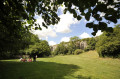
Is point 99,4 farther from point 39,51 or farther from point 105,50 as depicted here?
point 39,51

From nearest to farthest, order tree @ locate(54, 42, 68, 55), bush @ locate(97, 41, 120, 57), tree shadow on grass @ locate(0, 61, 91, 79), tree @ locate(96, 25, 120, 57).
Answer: tree shadow on grass @ locate(0, 61, 91, 79), bush @ locate(97, 41, 120, 57), tree @ locate(96, 25, 120, 57), tree @ locate(54, 42, 68, 55)

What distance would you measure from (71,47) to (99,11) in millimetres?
45467

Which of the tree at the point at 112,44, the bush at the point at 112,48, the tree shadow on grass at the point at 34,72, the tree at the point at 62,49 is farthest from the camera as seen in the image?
the tree at the point at 62,49

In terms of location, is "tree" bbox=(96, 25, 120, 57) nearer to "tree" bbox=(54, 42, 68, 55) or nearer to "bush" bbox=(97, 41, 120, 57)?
"bush" bbox=(97, 41, 120, 57)

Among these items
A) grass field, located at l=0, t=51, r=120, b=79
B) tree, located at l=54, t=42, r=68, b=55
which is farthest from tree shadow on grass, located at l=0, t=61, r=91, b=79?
tree, located at l=54, t=42, r=68, b=55

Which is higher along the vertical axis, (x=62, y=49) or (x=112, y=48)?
(x=62, y=49)

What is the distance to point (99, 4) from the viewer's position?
198cm

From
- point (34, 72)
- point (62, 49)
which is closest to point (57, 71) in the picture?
point (34, 72)

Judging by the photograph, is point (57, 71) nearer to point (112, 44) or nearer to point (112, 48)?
point (112, 48)

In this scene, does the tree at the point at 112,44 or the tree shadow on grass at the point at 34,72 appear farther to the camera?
the tree at the point at 112,44

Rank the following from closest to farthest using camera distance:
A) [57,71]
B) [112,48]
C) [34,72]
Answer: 1. [34,72]
2. [57,71]
3. [112,48]

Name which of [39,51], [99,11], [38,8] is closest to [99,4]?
[99,11]

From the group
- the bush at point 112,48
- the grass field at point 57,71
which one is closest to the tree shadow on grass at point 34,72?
the grass field at point 57,71

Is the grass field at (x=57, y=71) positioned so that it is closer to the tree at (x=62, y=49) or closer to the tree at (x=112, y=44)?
the tree at (x=112, y=44)
